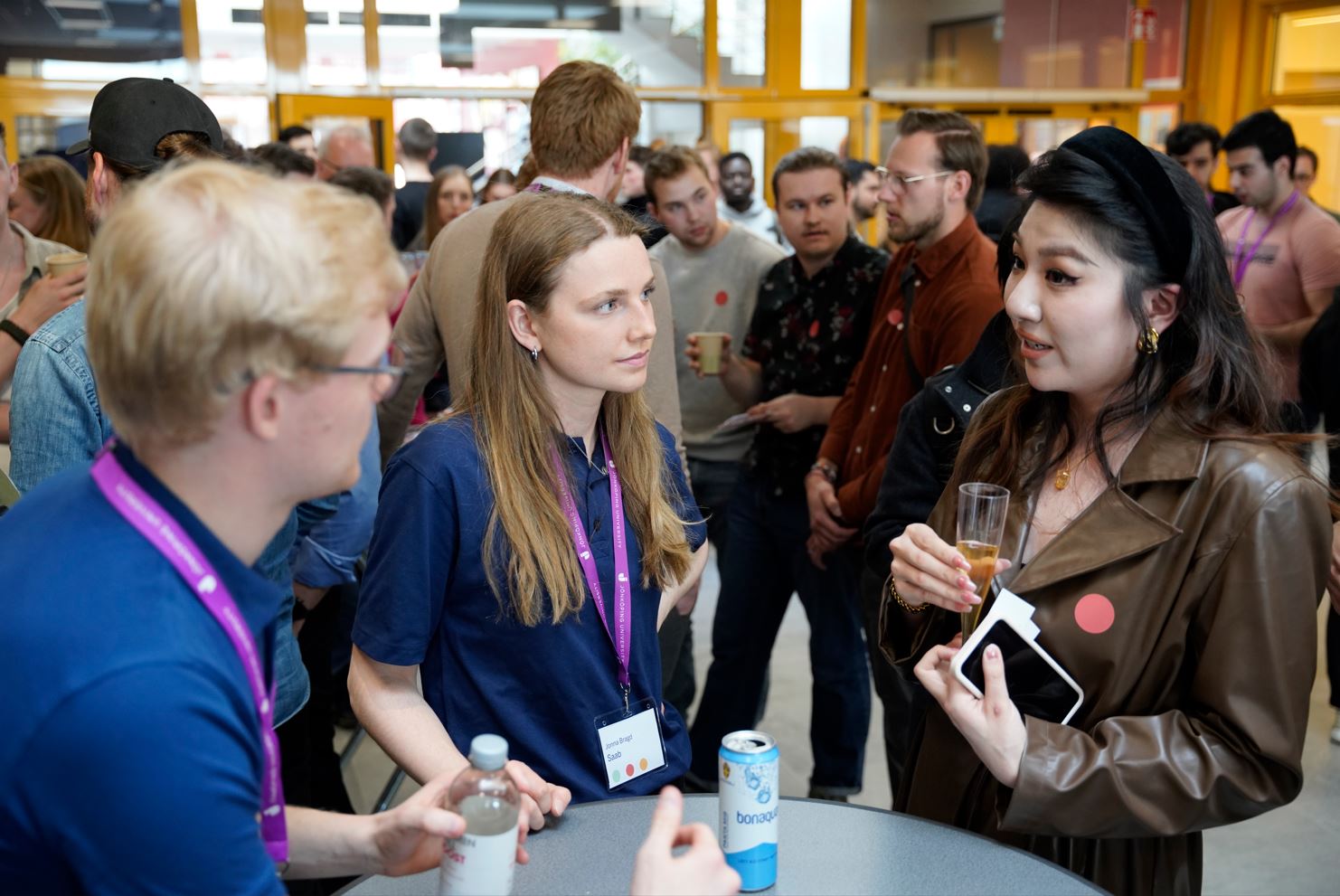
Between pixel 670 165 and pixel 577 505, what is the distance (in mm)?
2519

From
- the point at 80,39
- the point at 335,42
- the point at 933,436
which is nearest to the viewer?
the point at 933,436

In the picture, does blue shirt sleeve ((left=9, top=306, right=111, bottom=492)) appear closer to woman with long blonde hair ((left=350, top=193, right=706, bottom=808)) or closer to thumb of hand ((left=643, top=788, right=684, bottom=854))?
woman with long blonde hair ((left=350, top=193, right=706, bottom=808))

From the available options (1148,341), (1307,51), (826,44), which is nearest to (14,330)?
(1148,341)

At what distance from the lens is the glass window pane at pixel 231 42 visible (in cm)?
939

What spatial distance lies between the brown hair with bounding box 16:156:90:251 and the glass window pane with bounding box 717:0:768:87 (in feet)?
25.1

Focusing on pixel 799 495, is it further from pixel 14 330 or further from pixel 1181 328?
pixel 14 330

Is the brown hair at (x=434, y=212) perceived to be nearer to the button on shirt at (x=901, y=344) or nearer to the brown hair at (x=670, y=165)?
the brown hair at (x=670, y=165)

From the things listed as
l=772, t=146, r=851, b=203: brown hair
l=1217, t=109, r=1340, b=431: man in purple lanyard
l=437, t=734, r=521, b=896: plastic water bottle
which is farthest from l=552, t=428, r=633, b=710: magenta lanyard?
l=1217, t=109, r=1340, b=431: man in purple lanyard

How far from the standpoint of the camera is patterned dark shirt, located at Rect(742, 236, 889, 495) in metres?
3.57

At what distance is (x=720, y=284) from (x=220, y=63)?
688 cm

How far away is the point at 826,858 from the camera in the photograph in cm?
155

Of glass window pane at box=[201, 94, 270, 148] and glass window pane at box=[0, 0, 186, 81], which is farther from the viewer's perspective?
glass window pane at box=[201, 94, 270, 148]

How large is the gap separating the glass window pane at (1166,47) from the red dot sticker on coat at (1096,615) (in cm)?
1142

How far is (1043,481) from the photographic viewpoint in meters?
1.84
